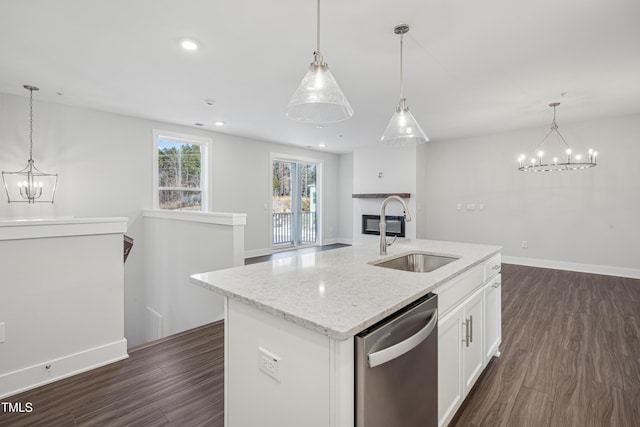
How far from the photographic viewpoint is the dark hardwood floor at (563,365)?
6.01 feet

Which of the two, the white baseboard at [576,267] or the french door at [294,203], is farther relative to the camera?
the french door at [294,203]

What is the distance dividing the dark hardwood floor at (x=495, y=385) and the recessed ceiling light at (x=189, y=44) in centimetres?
257

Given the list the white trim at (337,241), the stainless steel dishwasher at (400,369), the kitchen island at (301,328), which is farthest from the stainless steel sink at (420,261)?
the white trim at (337,241)

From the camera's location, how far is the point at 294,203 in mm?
7887

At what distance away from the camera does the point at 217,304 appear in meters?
3.26

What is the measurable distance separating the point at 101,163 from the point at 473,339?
523 centimetres

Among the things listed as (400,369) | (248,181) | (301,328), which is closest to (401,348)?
(400,369)

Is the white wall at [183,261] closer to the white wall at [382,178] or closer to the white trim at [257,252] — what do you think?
the white trim at [257,252]

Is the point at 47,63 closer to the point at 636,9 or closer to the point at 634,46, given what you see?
the point at 636,9

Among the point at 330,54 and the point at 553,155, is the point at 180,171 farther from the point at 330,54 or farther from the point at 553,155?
the point at 553,155

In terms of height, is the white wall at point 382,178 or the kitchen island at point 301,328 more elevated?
the white wall at point 382,178

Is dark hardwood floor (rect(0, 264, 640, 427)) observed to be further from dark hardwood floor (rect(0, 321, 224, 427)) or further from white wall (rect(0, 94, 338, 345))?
white wall (rect(0, 94, 338, 345))

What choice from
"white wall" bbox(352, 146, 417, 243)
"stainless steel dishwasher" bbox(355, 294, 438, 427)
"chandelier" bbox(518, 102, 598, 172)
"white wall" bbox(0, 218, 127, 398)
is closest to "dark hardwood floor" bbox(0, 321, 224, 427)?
"white wall" bbox(0, 218, 127, 398)

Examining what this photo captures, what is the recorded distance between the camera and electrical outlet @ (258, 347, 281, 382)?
114cm
